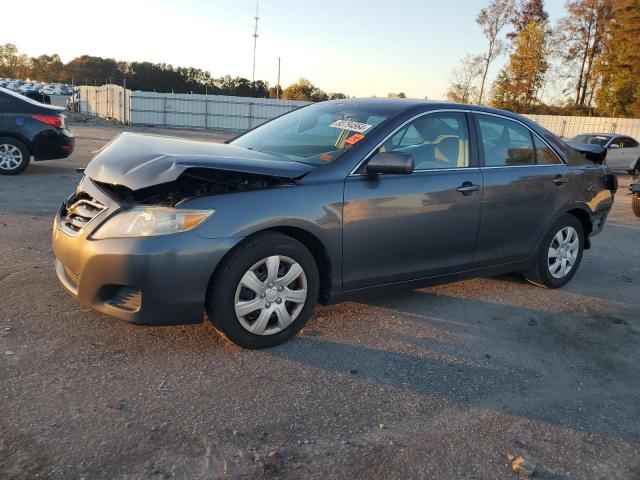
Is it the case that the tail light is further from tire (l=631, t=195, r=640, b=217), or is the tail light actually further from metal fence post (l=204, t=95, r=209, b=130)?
metal fence post (l=204, t=95, r=209, b=130)

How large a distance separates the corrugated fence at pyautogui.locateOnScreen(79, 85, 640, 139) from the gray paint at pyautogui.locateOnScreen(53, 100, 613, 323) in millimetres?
29083

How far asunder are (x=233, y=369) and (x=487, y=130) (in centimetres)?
288

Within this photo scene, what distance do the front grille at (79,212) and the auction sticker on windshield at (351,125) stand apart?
1.81 meters

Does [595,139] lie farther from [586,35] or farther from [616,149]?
[586,35]

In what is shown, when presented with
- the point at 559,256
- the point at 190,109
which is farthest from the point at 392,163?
the point at 190,109

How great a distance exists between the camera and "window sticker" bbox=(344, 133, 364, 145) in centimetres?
388

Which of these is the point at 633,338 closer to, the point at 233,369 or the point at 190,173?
the point at 233,369

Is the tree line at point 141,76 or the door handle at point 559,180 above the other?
the tree line at point 141,76

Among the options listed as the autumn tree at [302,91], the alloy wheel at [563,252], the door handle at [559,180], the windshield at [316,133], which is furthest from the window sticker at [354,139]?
the autumn tree at [302,91]

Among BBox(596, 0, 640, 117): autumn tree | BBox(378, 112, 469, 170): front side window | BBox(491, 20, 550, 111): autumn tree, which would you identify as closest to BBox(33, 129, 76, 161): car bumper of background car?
BBox(378, 112, 469, 170): front side window

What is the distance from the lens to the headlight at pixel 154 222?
3082mm

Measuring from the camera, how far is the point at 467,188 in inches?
168

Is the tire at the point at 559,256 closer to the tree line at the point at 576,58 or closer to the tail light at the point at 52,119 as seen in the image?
the tail light at the point at 52,119

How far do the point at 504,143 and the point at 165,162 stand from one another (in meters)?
2.94
